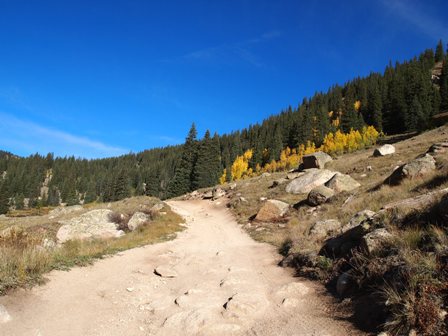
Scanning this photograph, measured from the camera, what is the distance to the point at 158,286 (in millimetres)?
9375

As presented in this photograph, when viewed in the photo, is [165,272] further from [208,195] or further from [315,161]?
[315,161]

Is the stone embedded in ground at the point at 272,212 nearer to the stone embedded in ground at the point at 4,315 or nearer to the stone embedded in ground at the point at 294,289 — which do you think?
the stone embedded in ground at the point at 294,289

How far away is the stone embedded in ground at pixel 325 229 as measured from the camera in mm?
12164

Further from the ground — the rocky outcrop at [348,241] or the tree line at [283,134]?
the tree line at [283,134]

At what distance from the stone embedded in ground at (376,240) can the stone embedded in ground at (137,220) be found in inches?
576

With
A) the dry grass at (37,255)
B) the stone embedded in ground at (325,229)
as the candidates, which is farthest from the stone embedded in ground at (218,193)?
the stone embedded in ground at (325,229)

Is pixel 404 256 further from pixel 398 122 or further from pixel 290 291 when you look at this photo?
pixel 398 122

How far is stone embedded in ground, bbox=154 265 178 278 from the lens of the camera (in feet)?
33.8

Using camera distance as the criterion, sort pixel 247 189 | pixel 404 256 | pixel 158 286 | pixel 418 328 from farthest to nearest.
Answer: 1. pixel 247 189
2. pixel 158 286
3. pixel 404 256
4. pixel 418 328

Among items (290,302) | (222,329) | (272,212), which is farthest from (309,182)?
(222,329)

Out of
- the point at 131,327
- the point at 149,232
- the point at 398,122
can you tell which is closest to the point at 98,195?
the point at 398,122

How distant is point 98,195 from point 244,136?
3472 inches

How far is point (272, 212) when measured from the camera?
21250 mm

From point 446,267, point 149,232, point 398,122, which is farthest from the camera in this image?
point 398,122
